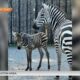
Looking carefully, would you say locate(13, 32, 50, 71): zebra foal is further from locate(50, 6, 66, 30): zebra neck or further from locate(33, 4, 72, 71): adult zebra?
locate(50, 6, 66, 30): zebra neck

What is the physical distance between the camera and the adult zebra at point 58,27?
4582mm

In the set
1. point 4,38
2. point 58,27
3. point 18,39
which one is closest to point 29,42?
point 18,39

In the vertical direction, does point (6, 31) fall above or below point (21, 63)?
above

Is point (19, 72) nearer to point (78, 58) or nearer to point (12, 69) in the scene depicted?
point (12, 69)

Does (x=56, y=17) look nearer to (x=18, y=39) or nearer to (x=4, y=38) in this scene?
(x=18, y=39)

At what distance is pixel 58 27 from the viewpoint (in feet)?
15.5

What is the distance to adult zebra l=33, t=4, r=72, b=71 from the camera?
4.58 m

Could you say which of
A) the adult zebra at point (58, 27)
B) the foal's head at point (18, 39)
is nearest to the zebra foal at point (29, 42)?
the foal's head at point (18, 39)

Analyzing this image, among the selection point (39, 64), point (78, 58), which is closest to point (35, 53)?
point (39, 64)

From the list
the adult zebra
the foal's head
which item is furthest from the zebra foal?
the adult zebra

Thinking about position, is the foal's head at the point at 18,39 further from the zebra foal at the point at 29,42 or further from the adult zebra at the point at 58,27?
the adult zebra at the point at 58,27

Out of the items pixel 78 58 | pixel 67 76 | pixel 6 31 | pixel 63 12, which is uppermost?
pixel 63 12

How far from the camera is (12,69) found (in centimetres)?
457

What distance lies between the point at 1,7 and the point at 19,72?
1.19m
